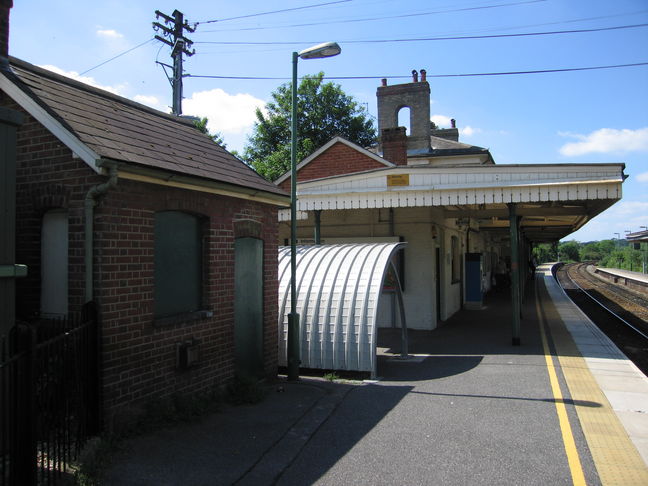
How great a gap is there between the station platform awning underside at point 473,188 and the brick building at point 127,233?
231 inches

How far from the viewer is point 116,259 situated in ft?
18.4

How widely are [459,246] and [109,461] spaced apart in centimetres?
1681

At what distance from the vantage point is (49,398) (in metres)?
4.57

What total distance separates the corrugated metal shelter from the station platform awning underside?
2377 millimetres

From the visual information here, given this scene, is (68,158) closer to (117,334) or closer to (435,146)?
(117,334)

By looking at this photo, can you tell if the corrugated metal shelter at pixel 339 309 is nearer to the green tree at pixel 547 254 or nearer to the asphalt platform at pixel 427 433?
the asphalt platform at pixel 427 433

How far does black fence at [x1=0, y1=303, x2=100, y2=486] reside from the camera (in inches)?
156

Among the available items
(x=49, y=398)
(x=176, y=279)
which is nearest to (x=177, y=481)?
(x=49, y=398)

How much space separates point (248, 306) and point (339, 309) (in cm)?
200

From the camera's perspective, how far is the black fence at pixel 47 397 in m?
3.95

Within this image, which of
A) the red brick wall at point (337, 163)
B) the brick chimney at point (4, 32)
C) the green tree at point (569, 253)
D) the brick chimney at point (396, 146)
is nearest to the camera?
the brick chimney at point (4, 32)

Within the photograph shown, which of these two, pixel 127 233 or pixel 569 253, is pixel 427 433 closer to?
pixel 127 233

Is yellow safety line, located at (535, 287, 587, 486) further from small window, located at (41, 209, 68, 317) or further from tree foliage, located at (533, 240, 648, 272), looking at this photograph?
tree foliage, located at (533, 240, 648, 272)

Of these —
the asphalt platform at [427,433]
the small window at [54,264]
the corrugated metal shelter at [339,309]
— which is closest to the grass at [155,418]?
the asphalt platform at [427,433]
